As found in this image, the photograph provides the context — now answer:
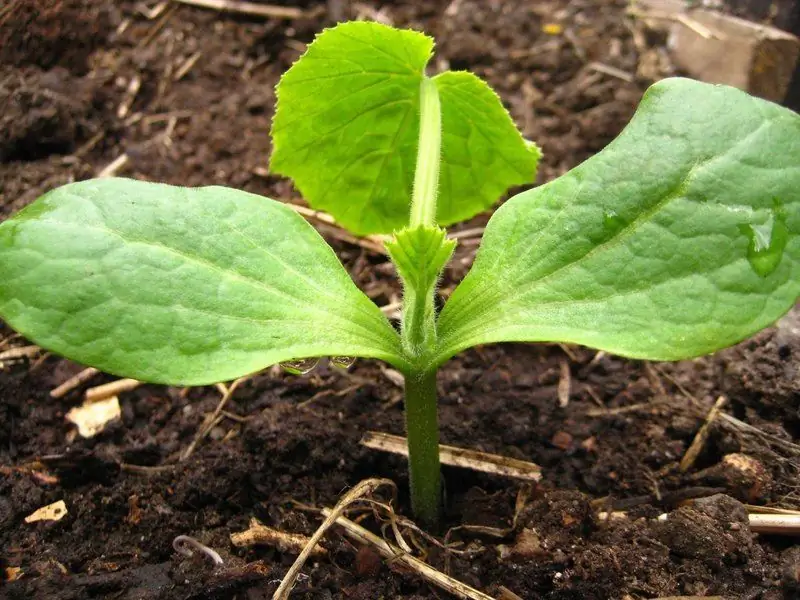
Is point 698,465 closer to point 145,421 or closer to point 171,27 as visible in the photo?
point 145,421

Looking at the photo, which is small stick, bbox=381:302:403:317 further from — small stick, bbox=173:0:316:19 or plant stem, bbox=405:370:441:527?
small stick, bbox=173:0:316:19

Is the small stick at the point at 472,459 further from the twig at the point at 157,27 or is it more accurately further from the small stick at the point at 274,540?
the twig at the point at 157,27

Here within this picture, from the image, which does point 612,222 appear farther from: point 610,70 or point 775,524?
point 610,70

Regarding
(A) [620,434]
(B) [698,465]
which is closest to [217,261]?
(A) [620,434]

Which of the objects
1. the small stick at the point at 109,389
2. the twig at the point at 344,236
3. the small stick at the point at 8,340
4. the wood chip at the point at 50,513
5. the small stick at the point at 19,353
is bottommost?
the wood chip at the point at 50,513

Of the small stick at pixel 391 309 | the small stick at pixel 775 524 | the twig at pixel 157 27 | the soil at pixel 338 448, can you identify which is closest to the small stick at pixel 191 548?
the soil at pixel 338 448

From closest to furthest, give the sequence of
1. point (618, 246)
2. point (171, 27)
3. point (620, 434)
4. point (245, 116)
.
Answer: point (618, 246)
point (620, 434)
point (245, 116)
point (171, 27)
